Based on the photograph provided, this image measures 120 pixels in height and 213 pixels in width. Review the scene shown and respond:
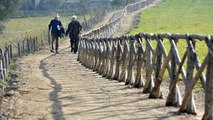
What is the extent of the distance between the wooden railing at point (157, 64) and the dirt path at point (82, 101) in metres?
0.25

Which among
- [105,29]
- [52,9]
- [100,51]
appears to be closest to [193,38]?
[100,51]

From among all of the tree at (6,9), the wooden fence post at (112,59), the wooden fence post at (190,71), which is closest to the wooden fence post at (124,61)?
the wooden fence post at (112,59)

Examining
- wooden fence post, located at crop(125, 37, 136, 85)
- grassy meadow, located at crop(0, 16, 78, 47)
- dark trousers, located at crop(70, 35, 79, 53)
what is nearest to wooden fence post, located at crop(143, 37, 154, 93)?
wooden fence post, located at crop(125, 37, 136, 85)

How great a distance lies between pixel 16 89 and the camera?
12.0 meters

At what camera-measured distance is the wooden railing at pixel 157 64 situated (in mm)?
7628

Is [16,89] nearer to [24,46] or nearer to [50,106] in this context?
[50,106]

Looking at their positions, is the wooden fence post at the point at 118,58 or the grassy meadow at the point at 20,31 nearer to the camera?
the wooden fence post at the point at 118,58

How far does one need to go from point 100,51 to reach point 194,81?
8.80m

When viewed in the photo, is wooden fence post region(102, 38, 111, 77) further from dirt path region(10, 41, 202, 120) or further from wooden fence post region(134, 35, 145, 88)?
wooden fence post region(134, 35, 145, 88)

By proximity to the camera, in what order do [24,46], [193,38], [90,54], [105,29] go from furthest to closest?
[105,29], [24,46], [90,54], [193,38]

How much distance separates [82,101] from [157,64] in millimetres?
1618

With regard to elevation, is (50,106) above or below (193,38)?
below

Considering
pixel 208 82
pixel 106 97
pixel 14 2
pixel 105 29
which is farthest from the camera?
pixel 14 2

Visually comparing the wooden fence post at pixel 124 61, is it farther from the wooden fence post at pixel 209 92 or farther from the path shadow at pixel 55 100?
the wooden fence post at pixel 209 92
